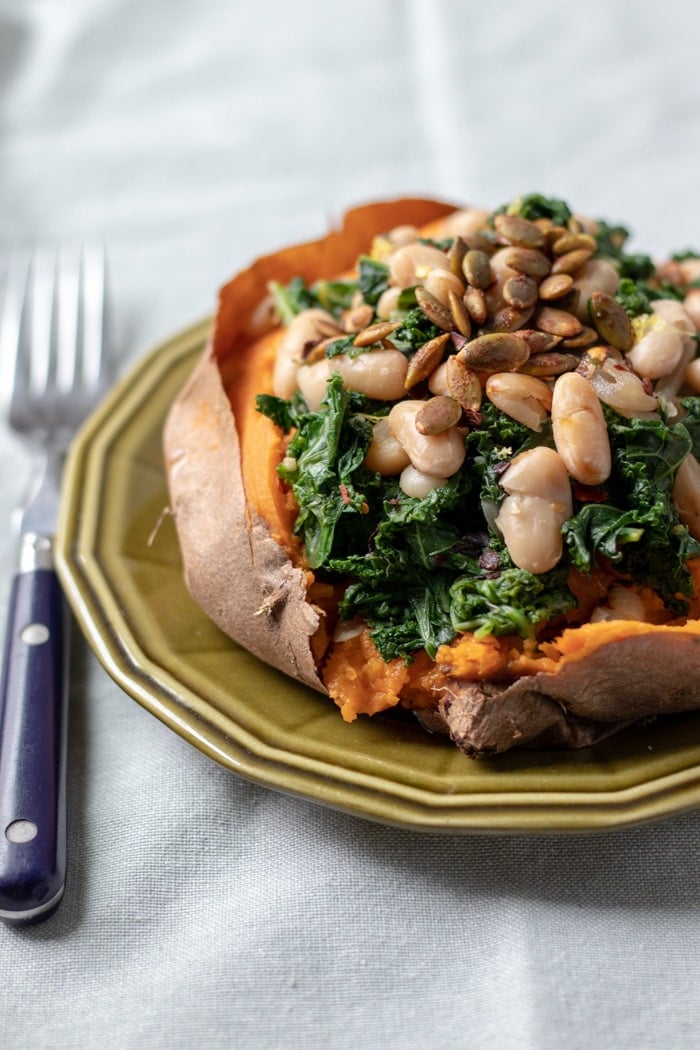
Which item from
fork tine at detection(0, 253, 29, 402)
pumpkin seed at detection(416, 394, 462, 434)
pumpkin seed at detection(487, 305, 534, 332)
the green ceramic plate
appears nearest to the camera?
the green ceramic plate

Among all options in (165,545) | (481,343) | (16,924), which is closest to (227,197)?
(165,545)

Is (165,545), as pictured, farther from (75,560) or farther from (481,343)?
(481,343)

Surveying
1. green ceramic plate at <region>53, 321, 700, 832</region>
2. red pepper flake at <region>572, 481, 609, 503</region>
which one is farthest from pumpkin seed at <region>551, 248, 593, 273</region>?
green ceramic plate at <region>53, 321, 700, 832</region>

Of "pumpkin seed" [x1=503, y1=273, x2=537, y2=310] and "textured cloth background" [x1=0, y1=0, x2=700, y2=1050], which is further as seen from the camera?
"pumpkin seed" [x1=503, y1=273, x2=537, y2=310]

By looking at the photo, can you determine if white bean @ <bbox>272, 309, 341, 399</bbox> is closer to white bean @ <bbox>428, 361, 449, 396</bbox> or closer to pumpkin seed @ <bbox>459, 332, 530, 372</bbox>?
white bean @ <bbox>428, 361, 449, 396</bbox>

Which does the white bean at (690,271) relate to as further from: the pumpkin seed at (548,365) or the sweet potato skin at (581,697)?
the sweet potato skin at (581,697)
